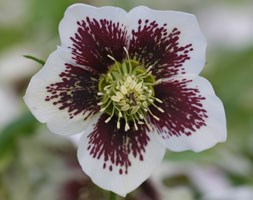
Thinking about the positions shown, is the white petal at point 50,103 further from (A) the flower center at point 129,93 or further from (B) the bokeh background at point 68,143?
(B) the bokeh background at point 68,143

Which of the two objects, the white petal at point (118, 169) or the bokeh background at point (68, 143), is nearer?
the white petal at point (118, 169)

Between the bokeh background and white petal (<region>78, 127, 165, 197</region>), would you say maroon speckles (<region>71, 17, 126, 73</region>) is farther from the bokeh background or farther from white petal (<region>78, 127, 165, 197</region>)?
the bokeh background

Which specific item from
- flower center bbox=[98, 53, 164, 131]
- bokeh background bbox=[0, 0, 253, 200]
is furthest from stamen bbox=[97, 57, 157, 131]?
bokeh background bbox=[0, 0, 253, 200]

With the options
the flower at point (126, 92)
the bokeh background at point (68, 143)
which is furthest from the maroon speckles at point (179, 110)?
the bokeh background at point (68, 143)

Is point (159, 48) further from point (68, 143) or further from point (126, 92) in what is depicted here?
point (68, 143)

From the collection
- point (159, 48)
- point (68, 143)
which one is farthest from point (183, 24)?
point (68, 143)

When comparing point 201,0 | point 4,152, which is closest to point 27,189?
point 4,152

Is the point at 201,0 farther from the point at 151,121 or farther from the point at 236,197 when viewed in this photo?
the point at 151,121

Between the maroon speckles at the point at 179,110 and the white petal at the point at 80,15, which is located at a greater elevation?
the white petal at the point at 80,15
